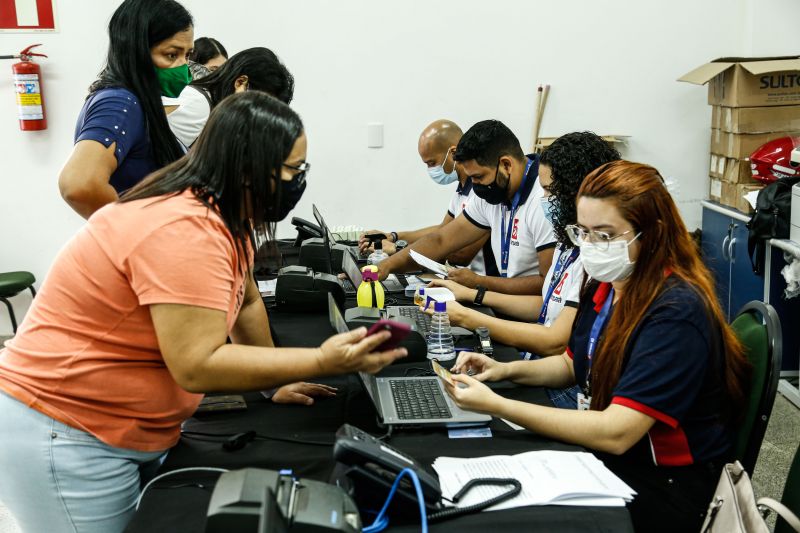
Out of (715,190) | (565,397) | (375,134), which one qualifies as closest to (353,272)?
(565,397)

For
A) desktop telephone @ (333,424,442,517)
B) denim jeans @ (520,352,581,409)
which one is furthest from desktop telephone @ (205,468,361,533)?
denim jeans @ (520,352,581,409)

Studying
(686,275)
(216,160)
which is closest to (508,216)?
(686,275)

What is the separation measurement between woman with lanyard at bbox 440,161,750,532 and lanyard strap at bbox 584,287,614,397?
5 centimetres

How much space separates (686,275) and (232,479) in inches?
39.0

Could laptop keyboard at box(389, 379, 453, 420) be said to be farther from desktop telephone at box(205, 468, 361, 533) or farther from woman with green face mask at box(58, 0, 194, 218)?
woman with green face mask at box(58, 0, 194, 218)

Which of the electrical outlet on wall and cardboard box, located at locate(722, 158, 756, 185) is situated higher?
the electrical outlet on wall

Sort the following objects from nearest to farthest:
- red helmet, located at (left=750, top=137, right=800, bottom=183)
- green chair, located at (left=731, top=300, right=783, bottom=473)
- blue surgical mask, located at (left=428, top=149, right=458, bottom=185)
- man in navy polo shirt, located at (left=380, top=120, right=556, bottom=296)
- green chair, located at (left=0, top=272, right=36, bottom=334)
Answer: green chair, located at (left=731, top=300, right=783, bottom=473), man in navy polo shirt, located at (left=380, top=120, right=556, bottom=296), red helmet, located at (left=750, top=137, right=800, bottom=183), blue surgical mask, located at (left=428, top=149, right=458, bottom=185), green chair, located at (left=0, top=272, right=36, bottom=334)

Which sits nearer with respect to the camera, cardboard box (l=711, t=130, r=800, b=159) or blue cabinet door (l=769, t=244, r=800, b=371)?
blue cabinet door (l=769, t=244, r=800, b=371)

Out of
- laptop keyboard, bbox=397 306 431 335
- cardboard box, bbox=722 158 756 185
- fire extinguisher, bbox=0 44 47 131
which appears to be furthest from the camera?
fire extinguisher, bbox=0 44 47 131

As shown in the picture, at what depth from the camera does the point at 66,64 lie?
4262 millimetres

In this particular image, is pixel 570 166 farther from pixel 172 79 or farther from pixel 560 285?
pixel 172 79

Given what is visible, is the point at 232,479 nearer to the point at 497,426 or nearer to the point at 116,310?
the point at 116,310

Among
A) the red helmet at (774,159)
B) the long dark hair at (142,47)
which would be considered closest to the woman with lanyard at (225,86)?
the long dark hair at (142,47)

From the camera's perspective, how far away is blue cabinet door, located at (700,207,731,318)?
3.87 metres
